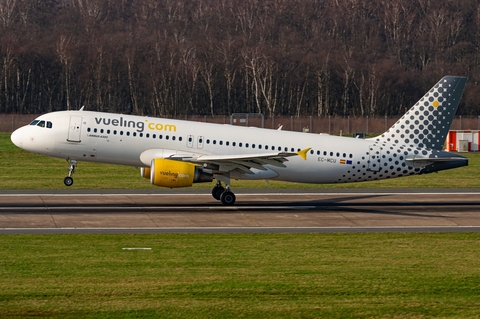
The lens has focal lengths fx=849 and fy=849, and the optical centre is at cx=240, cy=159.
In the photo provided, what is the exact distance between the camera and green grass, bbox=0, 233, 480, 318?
1792cm

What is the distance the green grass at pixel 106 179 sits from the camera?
158ft

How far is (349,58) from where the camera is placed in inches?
5295

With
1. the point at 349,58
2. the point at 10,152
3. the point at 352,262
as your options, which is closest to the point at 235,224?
the point at 352,262

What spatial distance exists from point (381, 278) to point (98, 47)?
11029cm

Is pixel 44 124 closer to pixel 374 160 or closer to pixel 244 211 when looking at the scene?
pixel 244 211

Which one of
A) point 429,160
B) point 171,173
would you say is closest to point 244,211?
point 171,173

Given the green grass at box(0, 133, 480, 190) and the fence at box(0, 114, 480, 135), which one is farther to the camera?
the fence at box(0, 114, 480, 135)

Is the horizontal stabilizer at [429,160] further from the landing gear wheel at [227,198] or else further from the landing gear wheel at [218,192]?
the landing gear wheel at [218,192]

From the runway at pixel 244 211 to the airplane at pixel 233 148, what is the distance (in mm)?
1515

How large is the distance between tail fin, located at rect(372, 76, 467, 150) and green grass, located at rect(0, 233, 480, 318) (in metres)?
11.5


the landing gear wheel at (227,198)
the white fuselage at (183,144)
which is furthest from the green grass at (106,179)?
the landing gear wheel at (227,198)

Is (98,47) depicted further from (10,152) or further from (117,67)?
(10,152)

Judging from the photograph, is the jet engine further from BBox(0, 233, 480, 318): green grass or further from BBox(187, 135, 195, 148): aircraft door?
BBox(0, 233, 480, 318): green grass

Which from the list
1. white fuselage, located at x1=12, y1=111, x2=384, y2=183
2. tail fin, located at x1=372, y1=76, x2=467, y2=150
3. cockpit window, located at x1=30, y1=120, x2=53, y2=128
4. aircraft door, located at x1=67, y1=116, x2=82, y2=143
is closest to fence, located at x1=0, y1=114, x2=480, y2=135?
tail fin, located at x1=372, y1=76, x2=467, y2=150
